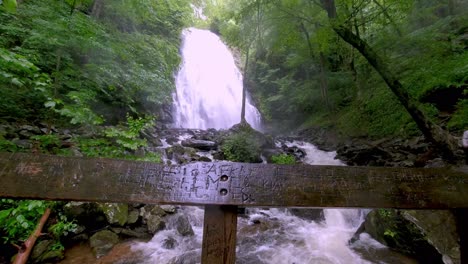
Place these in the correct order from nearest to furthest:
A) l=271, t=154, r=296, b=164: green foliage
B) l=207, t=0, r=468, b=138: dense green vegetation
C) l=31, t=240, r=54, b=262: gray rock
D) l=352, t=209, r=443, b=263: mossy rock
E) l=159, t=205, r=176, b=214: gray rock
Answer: l=31, t=240, r=54, b=262: gray rock, l=352, t=209, r=443, b=263: mossy rock, l=159, t=205, r=176, b=214: gray rock, l=207, t=0, r=468, b=138: dense green vegetation, l=271, t=154, r=296, b=164: green foliage

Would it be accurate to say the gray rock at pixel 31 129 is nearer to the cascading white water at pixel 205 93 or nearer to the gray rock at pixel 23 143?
the gray rock at pixel 23 143

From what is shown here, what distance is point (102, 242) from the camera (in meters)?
3.82

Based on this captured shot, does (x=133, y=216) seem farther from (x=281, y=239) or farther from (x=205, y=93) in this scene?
(x=205, y=93)

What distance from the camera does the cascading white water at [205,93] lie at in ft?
50.9

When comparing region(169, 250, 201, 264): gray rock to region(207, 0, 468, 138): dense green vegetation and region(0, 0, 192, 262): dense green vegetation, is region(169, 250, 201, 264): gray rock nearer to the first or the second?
region(0, 0, 192, 262): dense green vegetation

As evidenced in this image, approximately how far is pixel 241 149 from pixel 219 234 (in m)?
7.33

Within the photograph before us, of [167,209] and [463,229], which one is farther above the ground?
[463,229]

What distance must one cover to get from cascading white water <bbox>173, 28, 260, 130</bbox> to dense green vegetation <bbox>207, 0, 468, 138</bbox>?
9.60 ft

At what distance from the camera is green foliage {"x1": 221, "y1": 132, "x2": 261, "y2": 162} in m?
8.46

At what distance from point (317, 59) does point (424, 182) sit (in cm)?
1419

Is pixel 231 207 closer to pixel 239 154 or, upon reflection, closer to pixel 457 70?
pixel 239 154

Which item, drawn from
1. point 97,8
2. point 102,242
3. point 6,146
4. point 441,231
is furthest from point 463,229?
point 97,8

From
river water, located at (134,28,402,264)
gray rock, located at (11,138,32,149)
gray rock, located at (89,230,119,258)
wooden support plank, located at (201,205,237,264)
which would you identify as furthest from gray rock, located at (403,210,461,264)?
gray rock, located at (11,138,32,149)

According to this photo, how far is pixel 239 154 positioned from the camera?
8484 millimetres
